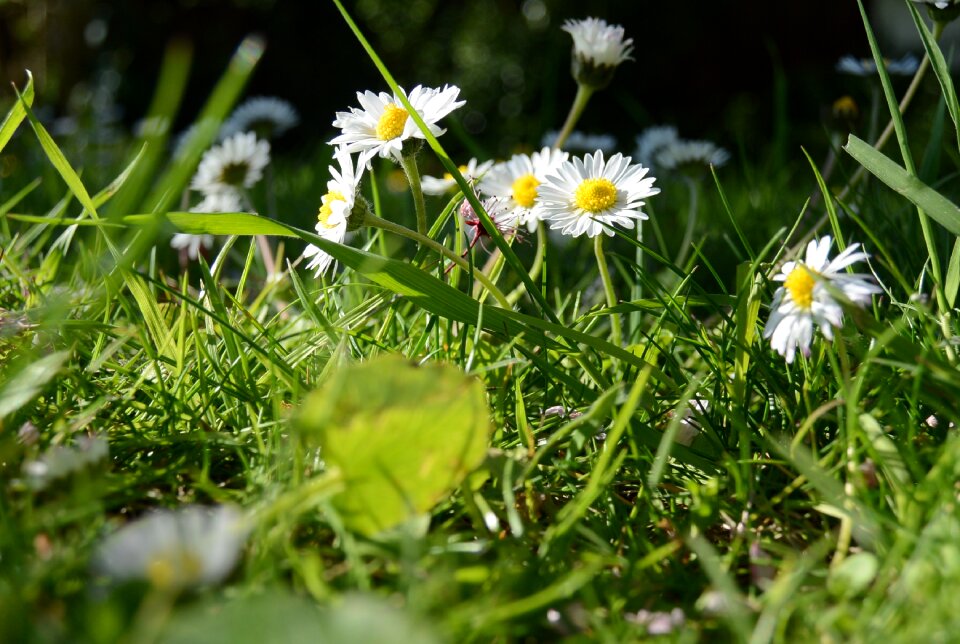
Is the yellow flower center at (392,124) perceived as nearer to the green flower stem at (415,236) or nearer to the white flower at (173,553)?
the green flower stem at (415,236)

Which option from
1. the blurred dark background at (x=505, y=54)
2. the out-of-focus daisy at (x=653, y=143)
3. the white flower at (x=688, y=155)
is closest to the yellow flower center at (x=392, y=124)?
the white flower at (x=688, y=155)

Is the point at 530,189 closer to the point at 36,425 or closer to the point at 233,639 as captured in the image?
the point at 36,425

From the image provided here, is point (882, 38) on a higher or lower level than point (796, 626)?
lower

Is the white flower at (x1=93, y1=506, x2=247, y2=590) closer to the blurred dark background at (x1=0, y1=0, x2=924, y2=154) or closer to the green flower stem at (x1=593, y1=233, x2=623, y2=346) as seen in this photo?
the green flower stem at (x1=593, y1=233, x2=623, y2=346)

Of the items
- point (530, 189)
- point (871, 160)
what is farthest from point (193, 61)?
point (871, 160)

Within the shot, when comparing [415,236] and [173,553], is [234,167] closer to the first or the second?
[415,236]

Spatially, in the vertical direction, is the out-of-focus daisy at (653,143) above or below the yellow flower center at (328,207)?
below
